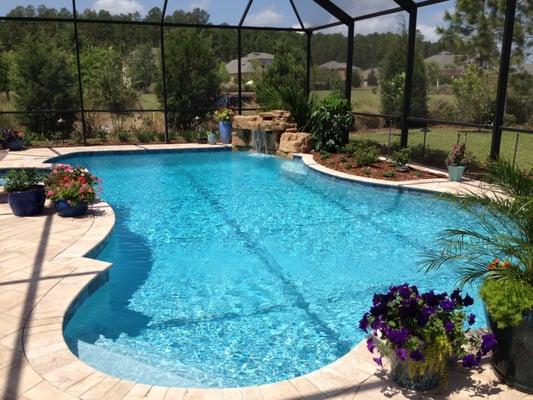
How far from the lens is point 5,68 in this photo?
1936cm

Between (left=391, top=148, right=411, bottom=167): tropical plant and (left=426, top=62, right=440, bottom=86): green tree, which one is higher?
(left=426, top=62, right=440, bottom=86): green tree

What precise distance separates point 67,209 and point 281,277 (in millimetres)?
3032

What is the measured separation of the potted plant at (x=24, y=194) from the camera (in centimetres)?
622

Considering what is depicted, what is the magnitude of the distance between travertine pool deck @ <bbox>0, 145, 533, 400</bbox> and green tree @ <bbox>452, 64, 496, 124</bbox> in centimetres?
1329

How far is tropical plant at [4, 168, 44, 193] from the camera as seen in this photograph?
629 centimetres

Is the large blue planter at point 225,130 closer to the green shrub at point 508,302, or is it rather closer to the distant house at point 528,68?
the distant house at point 528,68

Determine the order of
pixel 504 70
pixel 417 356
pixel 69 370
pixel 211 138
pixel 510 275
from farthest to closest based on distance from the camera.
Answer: pixel 211 138, pixel 504 70, pixel 69 370, pixel 510 275, pixel 417 356

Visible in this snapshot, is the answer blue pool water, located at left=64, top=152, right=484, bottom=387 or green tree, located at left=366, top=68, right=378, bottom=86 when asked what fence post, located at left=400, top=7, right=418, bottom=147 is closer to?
blue pool water, located at left=64, top=152, right=484, bottom=387

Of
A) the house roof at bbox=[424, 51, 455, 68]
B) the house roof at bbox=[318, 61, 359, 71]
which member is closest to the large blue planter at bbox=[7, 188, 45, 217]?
the house roof at bbox=[318, 61, 359, 71]

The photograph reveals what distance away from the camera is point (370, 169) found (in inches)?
390

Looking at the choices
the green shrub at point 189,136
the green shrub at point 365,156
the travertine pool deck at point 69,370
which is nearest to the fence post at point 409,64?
the green shrub at point 365,156

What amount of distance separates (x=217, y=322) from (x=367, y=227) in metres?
3.29

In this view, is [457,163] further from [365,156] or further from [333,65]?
[333,65]

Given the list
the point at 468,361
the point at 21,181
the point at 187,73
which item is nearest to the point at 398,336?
the point at 468,361
